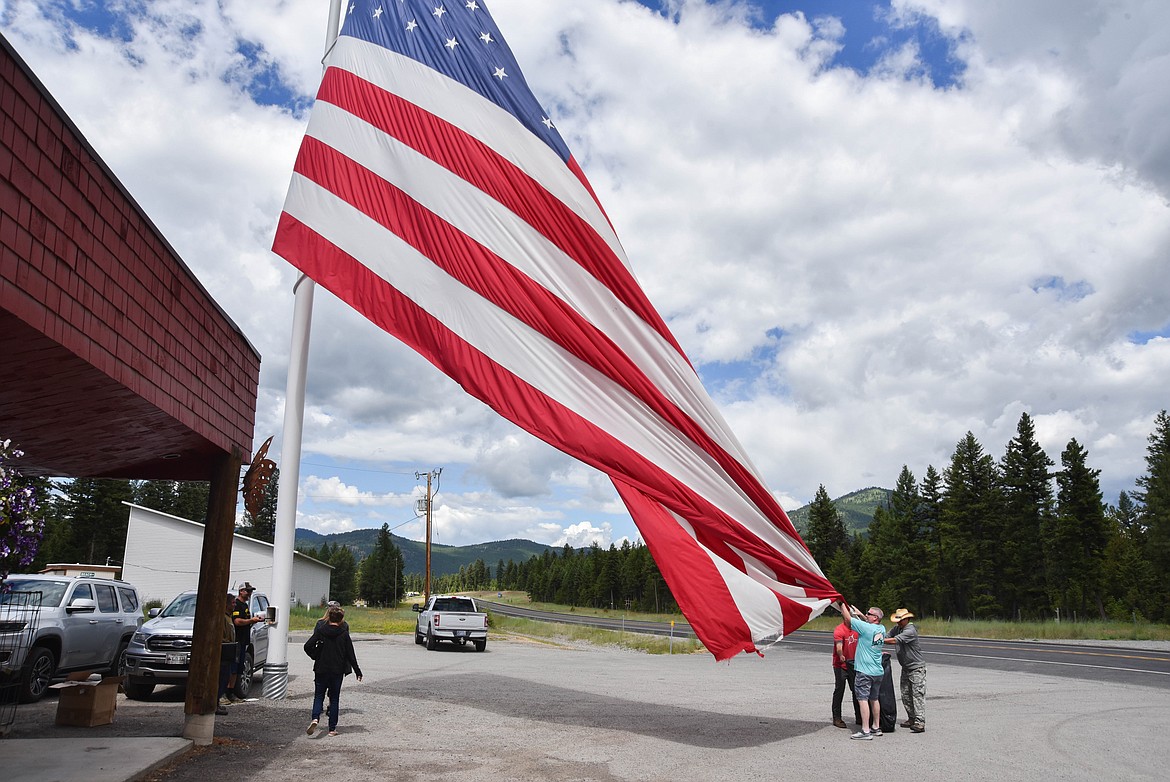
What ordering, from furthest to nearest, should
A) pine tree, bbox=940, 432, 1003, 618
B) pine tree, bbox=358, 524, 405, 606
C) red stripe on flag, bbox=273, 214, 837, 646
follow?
A: pine tree, bbox=358, 524, 405, 606, pine tree, bbox=940, 432, 1003, 618, red stripe on flag, bbox=273, 214, 837, 646

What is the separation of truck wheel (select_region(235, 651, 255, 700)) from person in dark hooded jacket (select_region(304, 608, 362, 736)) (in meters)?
3.15

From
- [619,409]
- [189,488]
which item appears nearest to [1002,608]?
[619,409]

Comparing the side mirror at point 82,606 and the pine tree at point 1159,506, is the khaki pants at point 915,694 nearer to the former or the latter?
the side mirror at point 82,606

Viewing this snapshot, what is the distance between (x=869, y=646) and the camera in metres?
11.2

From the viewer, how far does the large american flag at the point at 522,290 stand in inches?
341

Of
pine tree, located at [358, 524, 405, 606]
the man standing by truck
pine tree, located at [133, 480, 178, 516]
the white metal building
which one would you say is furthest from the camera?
pine tree, located at [358, 524, 405, 606]

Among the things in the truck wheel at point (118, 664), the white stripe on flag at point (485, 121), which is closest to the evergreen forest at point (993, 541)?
the truck wheel at point (118, 664)

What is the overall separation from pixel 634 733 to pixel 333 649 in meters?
4.23

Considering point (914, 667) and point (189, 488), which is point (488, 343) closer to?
point (914, 667)

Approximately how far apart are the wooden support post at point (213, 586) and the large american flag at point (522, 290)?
301 centimetres

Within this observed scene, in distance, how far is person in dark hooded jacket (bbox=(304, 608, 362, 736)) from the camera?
33.7ft

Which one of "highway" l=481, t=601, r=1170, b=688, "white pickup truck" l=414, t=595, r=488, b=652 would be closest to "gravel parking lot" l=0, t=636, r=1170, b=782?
"highway" l=481, t=601, r=1170, b=688

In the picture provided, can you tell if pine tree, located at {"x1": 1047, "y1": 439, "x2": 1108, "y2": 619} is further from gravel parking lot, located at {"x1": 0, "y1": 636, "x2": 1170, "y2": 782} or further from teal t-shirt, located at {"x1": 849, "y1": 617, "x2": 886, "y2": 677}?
teal t-shirt, located at {"x1": 849, "y1": 617, "x2": 886, "y2": 677}

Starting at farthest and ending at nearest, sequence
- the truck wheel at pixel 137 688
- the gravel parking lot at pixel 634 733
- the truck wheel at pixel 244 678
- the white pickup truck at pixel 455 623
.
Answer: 1. the white pickup truck at pixel 455 623
2. the truck wheel at pixel 244 678
3. the truck wheel at pixel 137 688
4. the gravel parking lot at pixel 634 733
